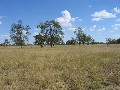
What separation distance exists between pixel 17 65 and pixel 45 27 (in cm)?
6932

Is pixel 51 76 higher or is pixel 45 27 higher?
pixel 45 27

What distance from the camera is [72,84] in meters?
9.44

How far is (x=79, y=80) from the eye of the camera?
986 cm

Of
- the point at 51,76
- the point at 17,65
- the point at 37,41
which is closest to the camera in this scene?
the point at 51,76

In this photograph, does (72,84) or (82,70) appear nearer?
(72,84)

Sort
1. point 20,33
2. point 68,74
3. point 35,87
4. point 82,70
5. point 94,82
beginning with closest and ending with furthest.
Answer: point 35,87 < point 94,82 < point 68,74 < point 82,70 < point 20,33

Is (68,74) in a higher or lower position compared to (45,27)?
lower

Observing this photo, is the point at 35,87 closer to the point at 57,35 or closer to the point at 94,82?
the point at 94,82

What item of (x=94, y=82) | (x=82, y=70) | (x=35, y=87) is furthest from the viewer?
(x=82, y=70)

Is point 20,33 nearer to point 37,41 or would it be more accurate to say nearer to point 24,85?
point 37,41

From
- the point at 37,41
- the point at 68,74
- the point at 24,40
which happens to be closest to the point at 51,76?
the point at 68,74

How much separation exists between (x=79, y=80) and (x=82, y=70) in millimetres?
2746

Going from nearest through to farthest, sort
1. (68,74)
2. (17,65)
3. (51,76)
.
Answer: (51,76)
(68,74)
(17,65)

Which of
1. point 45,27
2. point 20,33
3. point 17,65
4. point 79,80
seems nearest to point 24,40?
point 20,33
